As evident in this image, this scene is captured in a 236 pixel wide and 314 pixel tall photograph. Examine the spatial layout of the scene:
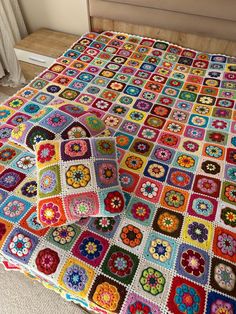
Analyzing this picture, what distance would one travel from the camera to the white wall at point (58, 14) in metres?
2.54

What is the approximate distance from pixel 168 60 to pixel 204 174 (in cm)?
112

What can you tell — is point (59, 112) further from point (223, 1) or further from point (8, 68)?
point (8, 68)

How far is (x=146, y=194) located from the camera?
→ 4.07 ft

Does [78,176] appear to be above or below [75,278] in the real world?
above

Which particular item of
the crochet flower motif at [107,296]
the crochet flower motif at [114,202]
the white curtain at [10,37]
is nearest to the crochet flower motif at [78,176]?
the crochet flower motif at [114,202]

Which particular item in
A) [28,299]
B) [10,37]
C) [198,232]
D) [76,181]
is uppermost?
[76,181]

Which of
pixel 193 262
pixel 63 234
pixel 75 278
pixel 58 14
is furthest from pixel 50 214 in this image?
pixel 58 14

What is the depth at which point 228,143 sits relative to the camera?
1475mm

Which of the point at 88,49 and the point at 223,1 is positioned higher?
the point at 223,1

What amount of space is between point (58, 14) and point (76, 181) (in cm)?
224

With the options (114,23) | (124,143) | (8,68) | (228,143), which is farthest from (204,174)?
(8,68)

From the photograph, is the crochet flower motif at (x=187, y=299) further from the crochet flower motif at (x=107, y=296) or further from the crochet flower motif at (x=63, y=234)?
the crochet flower motif at (x=63, y=234)

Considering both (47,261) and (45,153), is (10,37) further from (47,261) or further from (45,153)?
(47,261)

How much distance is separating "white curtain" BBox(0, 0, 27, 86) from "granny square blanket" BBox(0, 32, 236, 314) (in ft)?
3.67
